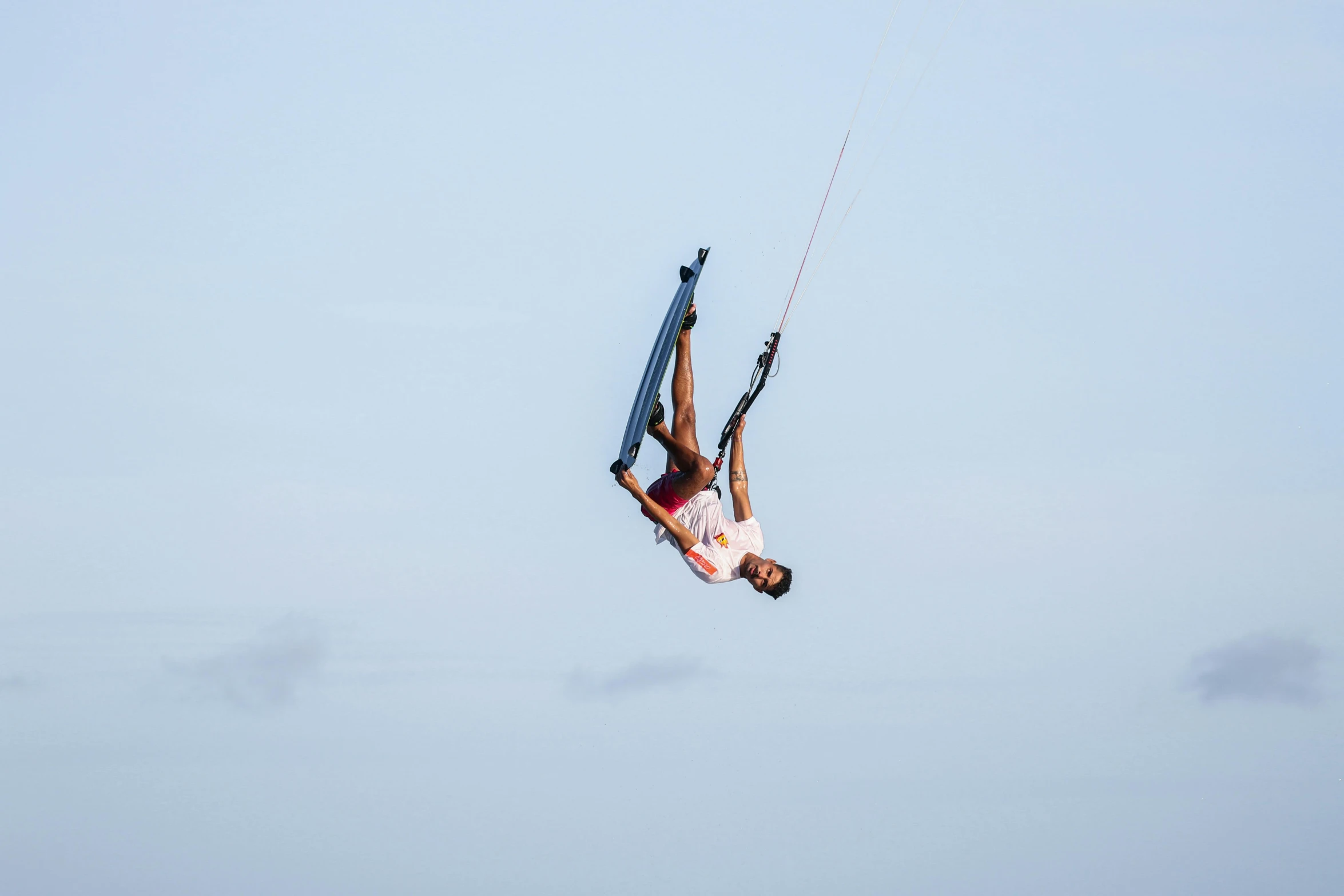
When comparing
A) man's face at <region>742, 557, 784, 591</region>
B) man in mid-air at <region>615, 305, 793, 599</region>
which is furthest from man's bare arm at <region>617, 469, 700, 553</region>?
man's face at <region>742, 557, 784, 591</region>

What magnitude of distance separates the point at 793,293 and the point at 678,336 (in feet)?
3.97

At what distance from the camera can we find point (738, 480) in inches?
711

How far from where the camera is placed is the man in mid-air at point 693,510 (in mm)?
16891

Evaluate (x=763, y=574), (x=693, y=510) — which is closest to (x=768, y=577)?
(x=763, y=574)

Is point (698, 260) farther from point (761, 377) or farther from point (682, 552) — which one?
point (682, 552)

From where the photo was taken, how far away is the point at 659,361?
1650 centimetres

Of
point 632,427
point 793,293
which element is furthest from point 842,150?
point 632,427

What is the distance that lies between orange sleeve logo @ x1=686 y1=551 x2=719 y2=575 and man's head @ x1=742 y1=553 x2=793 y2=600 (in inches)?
12.6

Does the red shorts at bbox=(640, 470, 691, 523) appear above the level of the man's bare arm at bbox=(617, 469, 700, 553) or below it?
above

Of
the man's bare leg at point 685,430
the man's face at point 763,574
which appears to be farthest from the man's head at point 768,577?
the man's bare leg at point 685,430

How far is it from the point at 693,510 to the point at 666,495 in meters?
0.29

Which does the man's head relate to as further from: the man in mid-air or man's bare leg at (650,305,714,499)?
man's bare leg at (650,305,714,499)

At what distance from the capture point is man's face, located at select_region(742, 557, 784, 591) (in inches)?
672

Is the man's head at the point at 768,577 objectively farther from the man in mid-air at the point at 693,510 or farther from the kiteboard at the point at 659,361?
the kiteboard at the point at 659,361
